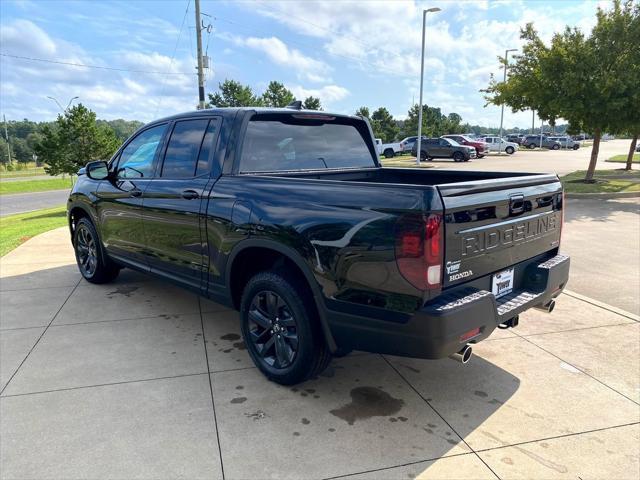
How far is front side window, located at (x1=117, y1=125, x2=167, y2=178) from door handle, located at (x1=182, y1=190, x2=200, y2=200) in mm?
741

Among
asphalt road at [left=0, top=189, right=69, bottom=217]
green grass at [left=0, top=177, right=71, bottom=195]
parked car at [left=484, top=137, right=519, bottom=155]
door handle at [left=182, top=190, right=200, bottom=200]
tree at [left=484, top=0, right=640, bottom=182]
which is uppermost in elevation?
tree at [left=484, top=0, right=640, bottom=182]

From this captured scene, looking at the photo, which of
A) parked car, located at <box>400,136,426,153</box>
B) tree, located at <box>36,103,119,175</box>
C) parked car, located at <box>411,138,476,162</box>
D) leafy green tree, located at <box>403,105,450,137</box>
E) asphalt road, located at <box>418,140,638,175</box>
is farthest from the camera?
leafy green tree, located at <box>403,105,450,137</box>

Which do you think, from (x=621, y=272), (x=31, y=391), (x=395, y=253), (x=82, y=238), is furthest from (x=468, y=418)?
(x=82, y=238)

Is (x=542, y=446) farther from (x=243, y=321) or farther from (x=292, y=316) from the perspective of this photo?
(x=243, y=321)

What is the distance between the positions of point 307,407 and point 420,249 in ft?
4.46

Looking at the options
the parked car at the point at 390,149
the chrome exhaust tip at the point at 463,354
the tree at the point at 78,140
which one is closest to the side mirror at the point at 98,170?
the chrome exhaust tip at the point at 463,354

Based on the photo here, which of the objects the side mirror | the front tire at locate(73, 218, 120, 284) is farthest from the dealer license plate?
→ the front tire at locate(73, 218, 120, 284)

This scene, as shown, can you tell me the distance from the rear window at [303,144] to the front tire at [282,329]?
38.6 inches

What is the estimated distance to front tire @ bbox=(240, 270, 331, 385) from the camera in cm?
301

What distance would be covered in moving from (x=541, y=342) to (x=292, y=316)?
2.33m

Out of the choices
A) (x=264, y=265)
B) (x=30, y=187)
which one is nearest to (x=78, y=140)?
(x=264, y=265)

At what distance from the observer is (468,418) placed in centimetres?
293

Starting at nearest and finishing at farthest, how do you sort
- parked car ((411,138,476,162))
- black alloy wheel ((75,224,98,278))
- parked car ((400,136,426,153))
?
black alloy wheel ((75,224,98,278)), parked car ((411,138,476,162)), parked car ((400,136,426,153))

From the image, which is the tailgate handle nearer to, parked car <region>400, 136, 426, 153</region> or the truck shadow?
the truck shadow
